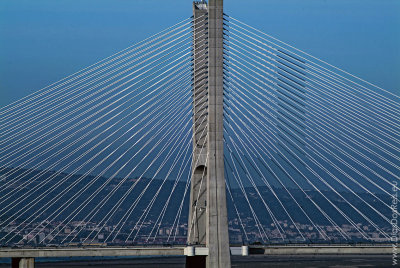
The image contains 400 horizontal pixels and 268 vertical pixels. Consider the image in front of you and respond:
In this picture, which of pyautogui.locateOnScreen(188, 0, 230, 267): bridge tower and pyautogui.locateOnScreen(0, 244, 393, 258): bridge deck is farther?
pyautogui.locateOnScreen(0, 244, 393, 258): bridge deck

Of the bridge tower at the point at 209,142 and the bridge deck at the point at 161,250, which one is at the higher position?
the bridge tower at the point at 209,142

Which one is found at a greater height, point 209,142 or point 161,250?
point 209,142

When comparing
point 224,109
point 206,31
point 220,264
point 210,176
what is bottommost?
point 220,264

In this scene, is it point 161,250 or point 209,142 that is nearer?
point 209,142

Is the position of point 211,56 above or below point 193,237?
above

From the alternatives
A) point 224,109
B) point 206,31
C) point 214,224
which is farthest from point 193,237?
point 206,31

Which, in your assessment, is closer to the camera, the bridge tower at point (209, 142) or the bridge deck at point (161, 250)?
the bridge tower at point (209, 142)

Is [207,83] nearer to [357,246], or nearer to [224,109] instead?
[224,109]

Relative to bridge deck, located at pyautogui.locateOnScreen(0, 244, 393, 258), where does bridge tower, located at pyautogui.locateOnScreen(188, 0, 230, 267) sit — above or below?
above
